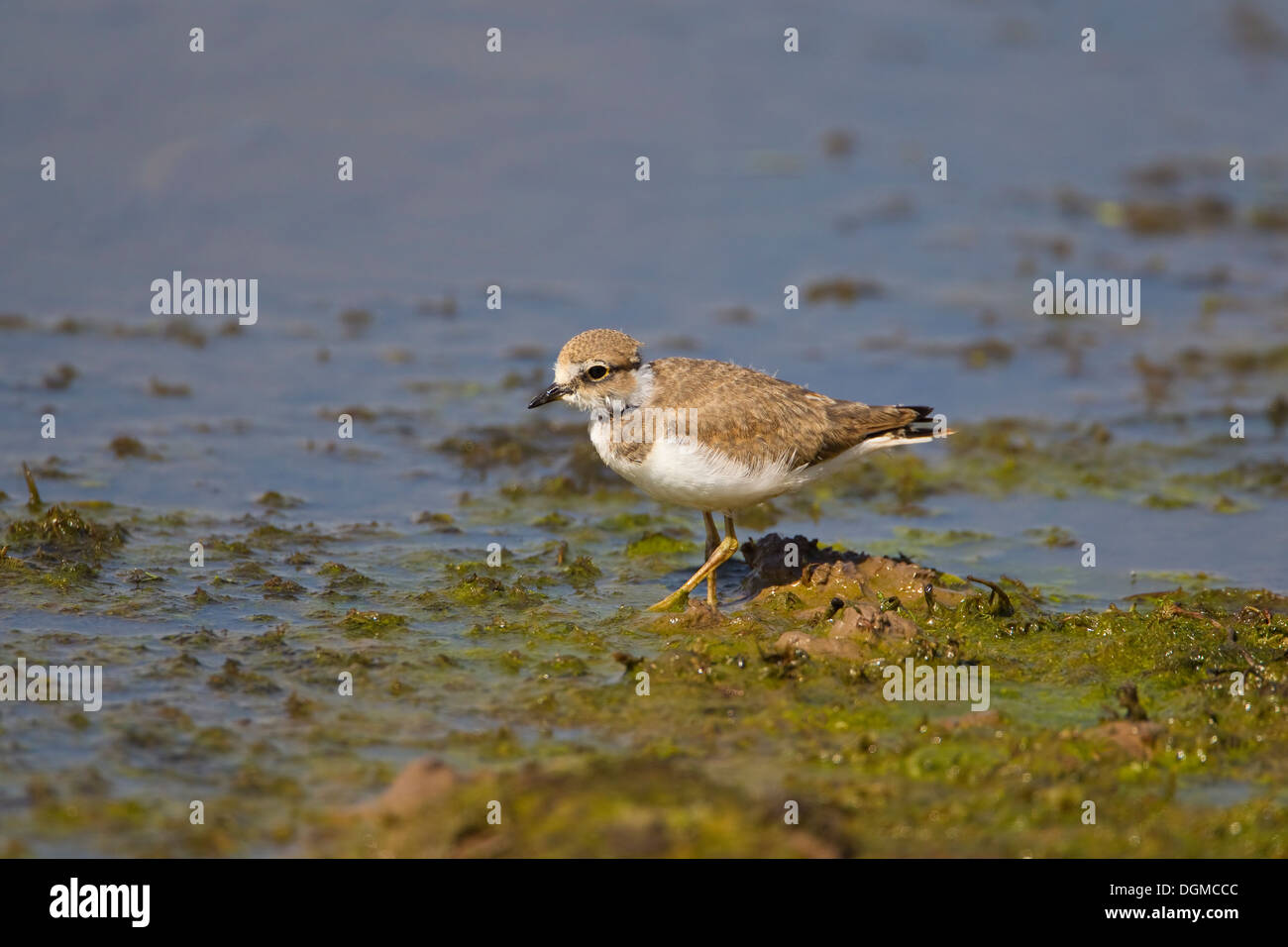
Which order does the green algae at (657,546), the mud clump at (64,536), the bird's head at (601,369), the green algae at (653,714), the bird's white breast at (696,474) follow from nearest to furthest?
the green algae at (653,714) < the bird's white breast at (696,474) < the bird's head at (601,369) < the mud clump at (64,536) < the green algae at (657,546)

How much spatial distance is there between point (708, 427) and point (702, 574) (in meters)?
1.04

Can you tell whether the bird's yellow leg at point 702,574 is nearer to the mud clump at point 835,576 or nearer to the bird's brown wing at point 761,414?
the mud clump at point 835,576

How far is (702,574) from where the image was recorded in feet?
29.4

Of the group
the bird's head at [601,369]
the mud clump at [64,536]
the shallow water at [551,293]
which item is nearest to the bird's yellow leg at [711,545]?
the shallow water at [551,293]

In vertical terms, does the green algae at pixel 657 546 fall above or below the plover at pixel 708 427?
below

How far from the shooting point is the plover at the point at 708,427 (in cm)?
842

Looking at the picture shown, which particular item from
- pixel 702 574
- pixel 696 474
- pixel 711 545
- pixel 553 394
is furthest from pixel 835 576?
pixel 553 394

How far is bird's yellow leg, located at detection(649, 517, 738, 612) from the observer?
884cm

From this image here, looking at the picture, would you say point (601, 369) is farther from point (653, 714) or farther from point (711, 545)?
point (653, 714)

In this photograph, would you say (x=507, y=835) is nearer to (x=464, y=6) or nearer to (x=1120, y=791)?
(x=1120, y=791)

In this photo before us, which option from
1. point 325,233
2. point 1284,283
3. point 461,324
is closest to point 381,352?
point 461,324

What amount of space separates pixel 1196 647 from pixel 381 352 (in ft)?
27.2

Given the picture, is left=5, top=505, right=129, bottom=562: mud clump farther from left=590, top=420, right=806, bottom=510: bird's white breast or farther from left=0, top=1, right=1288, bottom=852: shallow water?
left=590, top=420, right=806, bottom=510: bird's white breast

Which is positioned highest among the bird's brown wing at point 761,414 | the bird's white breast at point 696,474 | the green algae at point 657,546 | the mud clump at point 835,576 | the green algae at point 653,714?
the bird's brown wing at point 761,414
